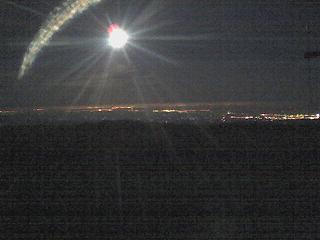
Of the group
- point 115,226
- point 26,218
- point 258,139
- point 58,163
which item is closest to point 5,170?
point 58,163

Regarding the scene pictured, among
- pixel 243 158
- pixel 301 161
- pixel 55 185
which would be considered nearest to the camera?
pixel 55 185

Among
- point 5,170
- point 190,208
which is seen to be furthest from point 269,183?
point 5,170

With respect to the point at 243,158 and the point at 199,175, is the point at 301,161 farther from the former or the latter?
the point at 199,175

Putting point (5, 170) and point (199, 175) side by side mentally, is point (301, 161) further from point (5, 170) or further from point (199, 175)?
point (5, 170)

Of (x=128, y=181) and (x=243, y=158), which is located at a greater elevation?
(x=243, y=158)

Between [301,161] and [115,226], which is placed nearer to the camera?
[115,226]

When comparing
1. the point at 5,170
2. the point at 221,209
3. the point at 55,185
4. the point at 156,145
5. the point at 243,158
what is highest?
the point at 156,145

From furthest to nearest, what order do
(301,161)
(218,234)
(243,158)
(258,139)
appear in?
(258,139) → (243,158) → (301,161) → (218,234)
